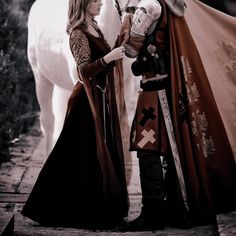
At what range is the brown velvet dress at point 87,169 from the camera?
6.16 m

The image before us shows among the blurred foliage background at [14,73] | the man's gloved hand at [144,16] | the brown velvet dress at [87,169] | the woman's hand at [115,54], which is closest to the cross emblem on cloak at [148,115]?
the brown velvet dress at [87,169]

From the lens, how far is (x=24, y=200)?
24.0ft

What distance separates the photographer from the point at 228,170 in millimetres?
6234

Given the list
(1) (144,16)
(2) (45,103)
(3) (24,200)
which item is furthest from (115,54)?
(2) (45,103)

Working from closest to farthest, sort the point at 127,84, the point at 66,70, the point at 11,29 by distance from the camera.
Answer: the point at 127,84
the point at 66,70
the point at 11,29

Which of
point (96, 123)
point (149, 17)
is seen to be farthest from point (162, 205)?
point (149, 17)

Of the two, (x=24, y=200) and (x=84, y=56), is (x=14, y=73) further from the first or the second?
(x=84, y=56)

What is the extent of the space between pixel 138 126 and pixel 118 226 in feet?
2.64

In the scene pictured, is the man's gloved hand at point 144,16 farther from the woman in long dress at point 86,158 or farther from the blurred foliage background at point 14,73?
the blurred foliage background at point 14,73

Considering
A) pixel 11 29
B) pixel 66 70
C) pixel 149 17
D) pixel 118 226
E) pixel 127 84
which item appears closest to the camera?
pixel 149 17

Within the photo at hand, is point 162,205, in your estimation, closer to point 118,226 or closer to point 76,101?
point 118,226

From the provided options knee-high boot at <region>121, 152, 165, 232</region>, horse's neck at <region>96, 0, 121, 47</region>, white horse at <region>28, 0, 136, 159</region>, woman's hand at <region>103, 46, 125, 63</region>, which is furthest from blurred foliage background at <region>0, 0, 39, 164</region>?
knee-high boot at <region>121, 152, 165, 232</region>

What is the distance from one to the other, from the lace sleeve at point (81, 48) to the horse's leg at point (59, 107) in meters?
2.51

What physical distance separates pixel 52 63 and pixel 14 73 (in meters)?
1.64
